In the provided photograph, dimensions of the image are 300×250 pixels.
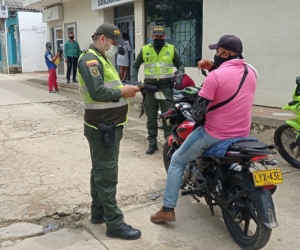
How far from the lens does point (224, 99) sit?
9.43 feet

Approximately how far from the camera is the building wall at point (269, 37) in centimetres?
664

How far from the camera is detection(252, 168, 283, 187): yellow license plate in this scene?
2.68 m

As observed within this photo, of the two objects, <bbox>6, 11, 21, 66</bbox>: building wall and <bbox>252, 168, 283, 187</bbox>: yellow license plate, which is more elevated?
<bbox>6, 11, 21, 66</bbox>: building wall

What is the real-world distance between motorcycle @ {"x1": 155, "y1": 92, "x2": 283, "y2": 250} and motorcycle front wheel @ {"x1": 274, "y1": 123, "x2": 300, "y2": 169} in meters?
1.99

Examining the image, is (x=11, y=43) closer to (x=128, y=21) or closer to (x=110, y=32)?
(x=128, y=21)

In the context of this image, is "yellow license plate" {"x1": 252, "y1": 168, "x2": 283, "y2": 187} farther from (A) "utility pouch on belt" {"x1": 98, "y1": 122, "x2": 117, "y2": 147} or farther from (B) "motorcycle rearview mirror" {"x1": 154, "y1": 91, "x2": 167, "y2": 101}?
(B) "motorcycle rearview mirror" {"x1": 154, "y1": 91, "x2": 167, "y2": 101}

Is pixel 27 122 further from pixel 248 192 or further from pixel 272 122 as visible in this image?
pixel 248 192

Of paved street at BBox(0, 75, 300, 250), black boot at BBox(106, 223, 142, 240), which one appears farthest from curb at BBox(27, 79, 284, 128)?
black boot at BBox(106, 223, 142, 240)

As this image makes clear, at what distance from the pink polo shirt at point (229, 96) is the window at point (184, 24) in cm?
624

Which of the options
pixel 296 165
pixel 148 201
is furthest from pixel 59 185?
pixel 296 165

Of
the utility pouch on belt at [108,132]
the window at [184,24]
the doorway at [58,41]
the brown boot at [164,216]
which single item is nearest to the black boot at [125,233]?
the brown boot at [164,216]

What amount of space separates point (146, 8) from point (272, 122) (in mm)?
6141

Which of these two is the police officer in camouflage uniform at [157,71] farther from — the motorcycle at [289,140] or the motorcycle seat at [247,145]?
the motorcycle seat at [247,145]

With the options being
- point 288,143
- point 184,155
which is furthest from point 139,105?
point 184,155
